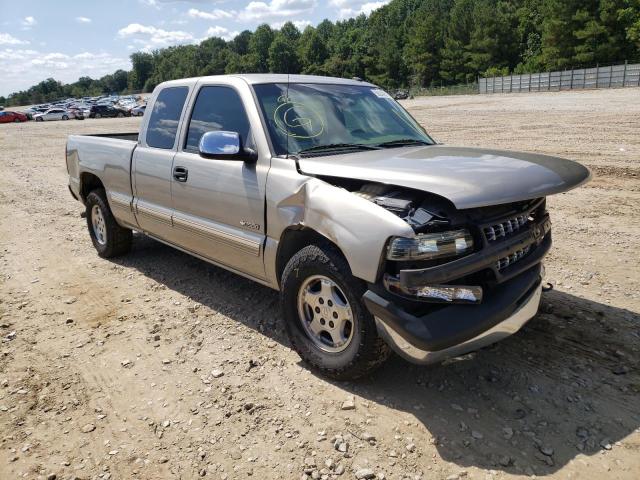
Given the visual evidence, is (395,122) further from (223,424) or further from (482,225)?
(223,424)

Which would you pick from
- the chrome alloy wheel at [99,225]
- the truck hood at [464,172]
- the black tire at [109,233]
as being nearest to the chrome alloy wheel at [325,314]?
the truck hood at [464,172]

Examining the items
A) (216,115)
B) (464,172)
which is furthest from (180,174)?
(464,172)

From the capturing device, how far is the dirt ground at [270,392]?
2723 millimetres

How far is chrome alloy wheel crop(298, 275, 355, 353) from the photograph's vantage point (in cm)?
323

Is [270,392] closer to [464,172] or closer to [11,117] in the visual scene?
[464,172]

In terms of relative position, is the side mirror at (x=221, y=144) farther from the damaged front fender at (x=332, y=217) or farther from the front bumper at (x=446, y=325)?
the front bumper at (x=446, y=325)

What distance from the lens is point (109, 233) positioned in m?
5.98

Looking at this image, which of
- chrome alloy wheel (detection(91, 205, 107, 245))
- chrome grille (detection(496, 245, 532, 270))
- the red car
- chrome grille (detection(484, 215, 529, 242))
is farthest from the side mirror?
the red car

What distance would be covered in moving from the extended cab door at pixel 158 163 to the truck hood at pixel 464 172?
5.64 ft

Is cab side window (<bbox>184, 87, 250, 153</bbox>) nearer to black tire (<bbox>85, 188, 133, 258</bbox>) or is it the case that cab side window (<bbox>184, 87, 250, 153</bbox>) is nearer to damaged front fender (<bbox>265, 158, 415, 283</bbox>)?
damaged front fender (<bbox>265, 158, 415, 283</bbox>)

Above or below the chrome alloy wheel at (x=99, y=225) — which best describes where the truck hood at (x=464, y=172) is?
above

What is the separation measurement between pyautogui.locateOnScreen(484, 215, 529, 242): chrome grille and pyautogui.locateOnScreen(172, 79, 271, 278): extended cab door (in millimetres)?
1534

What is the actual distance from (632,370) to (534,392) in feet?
2.39

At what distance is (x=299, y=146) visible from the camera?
12.1 ft
